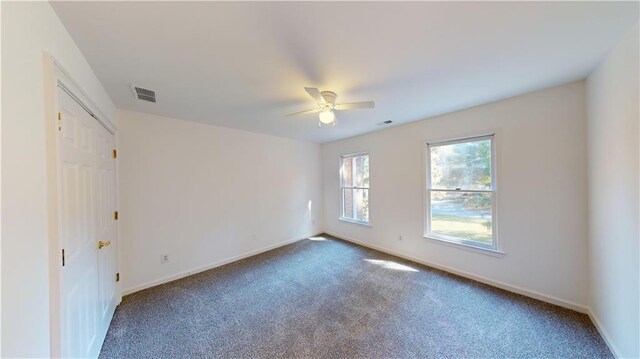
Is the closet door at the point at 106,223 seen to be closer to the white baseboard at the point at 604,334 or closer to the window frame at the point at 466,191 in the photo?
the window frame at the point at 466,191

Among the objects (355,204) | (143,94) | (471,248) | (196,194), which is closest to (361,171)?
(355,204)

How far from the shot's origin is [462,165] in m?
3.05

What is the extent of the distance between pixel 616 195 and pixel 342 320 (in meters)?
2.53

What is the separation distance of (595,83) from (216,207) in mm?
4713

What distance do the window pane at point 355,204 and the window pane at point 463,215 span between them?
138cm

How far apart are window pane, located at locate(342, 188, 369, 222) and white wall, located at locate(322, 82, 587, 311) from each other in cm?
119

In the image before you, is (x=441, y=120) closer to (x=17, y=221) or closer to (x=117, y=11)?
(x=117, y=11)

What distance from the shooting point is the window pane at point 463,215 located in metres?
2.83

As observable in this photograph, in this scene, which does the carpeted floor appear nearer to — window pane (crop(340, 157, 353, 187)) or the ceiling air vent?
window pane (crop(340, 157, 353, 187))

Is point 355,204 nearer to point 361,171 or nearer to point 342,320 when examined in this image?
point 361,171

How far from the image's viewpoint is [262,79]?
1957mm

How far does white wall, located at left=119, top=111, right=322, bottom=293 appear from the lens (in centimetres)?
272

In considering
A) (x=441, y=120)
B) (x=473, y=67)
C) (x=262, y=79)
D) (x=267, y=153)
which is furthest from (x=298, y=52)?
(x=267, y=153)

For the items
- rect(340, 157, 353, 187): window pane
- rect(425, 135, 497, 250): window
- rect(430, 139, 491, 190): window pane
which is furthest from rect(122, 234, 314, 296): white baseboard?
rect(430, 139, 491, 190): window pane
